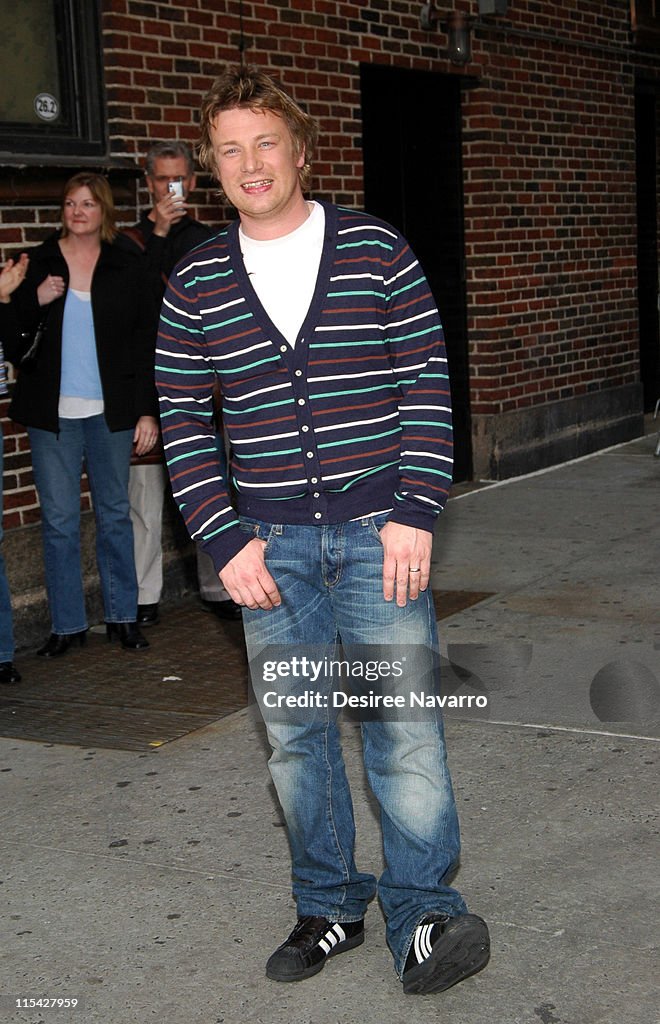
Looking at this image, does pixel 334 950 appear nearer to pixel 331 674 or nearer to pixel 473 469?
pixel 331 674

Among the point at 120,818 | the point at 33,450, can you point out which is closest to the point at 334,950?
the point at 120,818

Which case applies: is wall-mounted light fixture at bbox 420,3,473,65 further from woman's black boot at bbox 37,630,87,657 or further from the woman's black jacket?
woman's black boot at bbox 37,630,87,657

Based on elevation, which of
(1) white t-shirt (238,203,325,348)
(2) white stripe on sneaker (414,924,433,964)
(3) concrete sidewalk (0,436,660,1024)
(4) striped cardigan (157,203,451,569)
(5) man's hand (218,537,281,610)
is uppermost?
(1) white t-shirt (238,203,325,348)

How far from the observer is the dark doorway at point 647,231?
541 inches

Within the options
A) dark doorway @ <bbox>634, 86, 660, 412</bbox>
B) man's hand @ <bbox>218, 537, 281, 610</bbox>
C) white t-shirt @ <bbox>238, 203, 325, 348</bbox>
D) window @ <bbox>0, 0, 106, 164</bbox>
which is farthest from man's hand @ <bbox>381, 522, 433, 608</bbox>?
dark doorway @ <bbox>634, 86, 660, 412</bbox>

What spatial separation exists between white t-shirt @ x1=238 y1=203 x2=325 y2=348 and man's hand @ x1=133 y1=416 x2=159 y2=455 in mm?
3173

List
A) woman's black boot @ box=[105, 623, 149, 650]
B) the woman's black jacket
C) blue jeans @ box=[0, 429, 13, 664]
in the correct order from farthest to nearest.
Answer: woman's black boot @ box=[105, 623, 149, 650], the woman's black jacket, blue jeans @ box=[0, 429, 13, 664]

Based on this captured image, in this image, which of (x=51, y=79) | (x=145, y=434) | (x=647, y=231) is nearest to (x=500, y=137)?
(x=647, y=231)

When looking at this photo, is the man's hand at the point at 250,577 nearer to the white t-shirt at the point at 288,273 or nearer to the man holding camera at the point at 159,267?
the white t-shirt at the point at 288,273

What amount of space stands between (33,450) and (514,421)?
507 centimetres

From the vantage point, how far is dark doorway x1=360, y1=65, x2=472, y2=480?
392 inches

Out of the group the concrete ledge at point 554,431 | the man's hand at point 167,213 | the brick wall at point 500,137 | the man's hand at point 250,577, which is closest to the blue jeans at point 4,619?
the brick wall at point 500,137

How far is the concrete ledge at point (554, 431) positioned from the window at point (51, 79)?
4.21 m

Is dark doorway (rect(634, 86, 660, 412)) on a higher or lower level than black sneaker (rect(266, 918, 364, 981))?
higher
